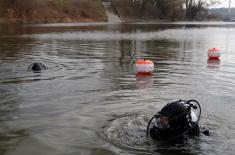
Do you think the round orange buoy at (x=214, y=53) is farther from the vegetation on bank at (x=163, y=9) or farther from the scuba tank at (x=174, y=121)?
the vegetation on bank at (x=163, y=9)

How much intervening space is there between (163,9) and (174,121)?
10762 cm

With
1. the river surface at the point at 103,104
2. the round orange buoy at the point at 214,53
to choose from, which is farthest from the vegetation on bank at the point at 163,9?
the river surface at the point at 103,104

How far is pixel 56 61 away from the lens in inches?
752

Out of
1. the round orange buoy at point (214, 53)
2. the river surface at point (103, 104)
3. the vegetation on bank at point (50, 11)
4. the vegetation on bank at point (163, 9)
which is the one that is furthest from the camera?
the vegetation on bank at point (163, 9)

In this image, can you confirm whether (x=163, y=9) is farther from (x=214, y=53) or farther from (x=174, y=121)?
(x=174, y=121)

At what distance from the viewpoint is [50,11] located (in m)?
79.8

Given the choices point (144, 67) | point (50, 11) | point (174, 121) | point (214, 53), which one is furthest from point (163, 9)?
point (174, 121)

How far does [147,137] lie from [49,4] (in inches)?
3186

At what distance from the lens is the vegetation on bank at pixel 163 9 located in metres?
104

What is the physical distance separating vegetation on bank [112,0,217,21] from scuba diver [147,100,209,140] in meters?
90.5

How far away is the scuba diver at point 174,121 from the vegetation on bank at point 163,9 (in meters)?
90.5

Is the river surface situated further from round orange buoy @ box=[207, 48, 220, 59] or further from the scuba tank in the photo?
A: round orange buoy @ box=[207, 48, 220, 59]

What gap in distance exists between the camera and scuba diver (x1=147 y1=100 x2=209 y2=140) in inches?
274

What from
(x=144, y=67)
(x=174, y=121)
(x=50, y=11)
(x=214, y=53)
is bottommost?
(x=214, y=53)
